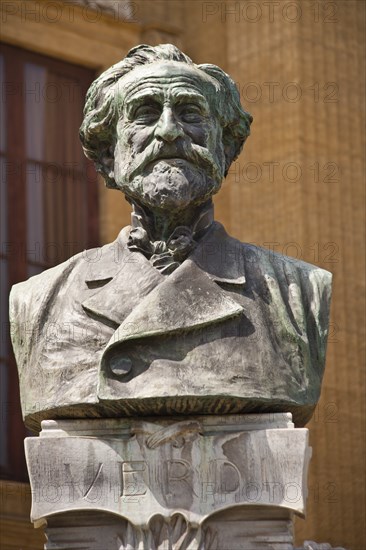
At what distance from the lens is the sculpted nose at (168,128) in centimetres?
904

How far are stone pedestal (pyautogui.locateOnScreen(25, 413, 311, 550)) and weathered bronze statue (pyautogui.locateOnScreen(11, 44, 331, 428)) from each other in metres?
0.09

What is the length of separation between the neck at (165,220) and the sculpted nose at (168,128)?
310 mm

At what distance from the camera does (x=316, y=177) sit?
14.3 m

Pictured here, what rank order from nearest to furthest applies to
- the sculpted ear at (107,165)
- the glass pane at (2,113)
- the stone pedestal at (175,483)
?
1. the stone pedestal at (175,483)
2. the sculpted ear at (107,165)
3. the glass pane at (2,113)

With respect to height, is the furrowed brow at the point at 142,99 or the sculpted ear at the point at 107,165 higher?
the furrowed brow at the point at 142,99

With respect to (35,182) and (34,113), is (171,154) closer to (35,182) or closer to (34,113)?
(35,182)

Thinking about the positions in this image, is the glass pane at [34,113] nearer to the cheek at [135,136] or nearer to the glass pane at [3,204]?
the glass pane at [3,204]

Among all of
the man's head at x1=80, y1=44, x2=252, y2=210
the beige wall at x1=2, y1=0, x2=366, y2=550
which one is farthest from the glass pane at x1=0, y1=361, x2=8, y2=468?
the man's head at x1=80, y1=44, x2=252, y2=210

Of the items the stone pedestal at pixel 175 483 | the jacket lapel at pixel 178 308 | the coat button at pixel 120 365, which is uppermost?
the jacket lapel at pixel 178 308

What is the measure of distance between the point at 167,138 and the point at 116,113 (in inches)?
12.8

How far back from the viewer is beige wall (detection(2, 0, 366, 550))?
14000 mm

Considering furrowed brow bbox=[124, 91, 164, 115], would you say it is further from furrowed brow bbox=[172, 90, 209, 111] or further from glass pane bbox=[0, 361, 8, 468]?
glass pane bbox=[0, 361, 8, 468]

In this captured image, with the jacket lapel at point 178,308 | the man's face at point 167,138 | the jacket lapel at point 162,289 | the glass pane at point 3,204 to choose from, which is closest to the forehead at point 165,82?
the man's face at point 167,138

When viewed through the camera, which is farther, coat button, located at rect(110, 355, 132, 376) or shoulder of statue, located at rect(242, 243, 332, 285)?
shoulder of statue, located at rect(242, 243, 332, 285)
